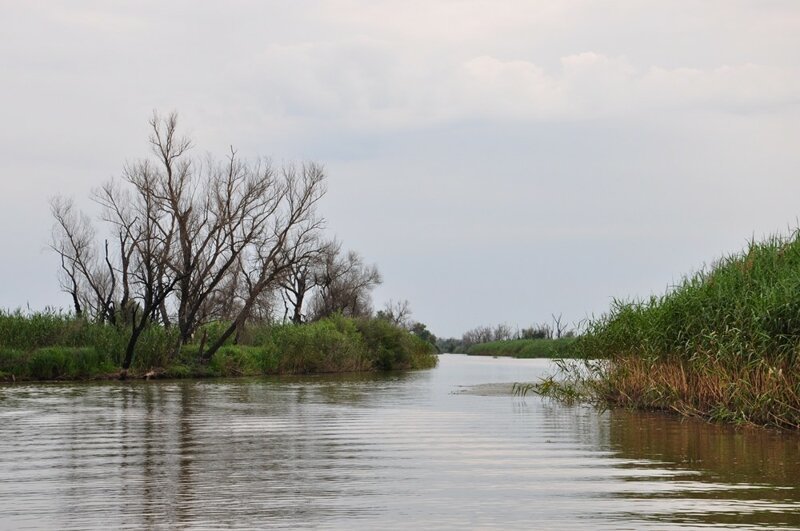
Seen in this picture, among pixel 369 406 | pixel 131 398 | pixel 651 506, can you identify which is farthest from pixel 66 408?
pixel 651 506

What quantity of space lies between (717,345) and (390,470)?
7.90 meters

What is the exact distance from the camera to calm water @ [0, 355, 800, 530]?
8.67m

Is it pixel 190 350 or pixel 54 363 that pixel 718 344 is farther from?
pixel 190 350

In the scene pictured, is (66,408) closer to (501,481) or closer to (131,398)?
(131,398)

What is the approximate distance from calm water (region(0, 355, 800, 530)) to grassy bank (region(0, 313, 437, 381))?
16452 mm

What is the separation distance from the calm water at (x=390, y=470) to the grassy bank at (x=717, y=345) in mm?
597

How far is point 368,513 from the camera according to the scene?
8.81m

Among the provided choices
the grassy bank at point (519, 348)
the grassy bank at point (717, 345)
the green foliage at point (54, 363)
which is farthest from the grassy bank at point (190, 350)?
the grassy bank at point (717, 345)

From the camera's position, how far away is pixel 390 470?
11688 mm

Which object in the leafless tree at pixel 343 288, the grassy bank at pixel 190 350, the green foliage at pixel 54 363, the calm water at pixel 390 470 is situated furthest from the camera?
the leafless tree at pixel 343 288

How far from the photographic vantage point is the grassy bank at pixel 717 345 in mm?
15547

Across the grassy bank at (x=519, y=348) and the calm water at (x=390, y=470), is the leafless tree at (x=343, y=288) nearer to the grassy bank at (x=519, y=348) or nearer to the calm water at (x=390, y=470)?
the grassy bank at (x=519, y=348)

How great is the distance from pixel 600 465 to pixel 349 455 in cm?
338

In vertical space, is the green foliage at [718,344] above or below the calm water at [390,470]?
above
